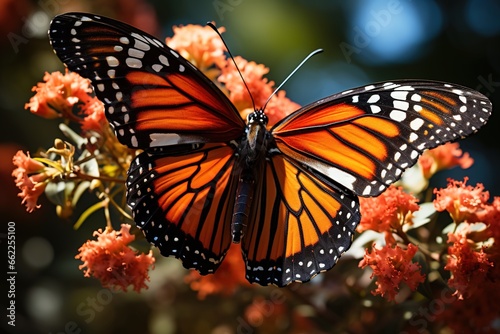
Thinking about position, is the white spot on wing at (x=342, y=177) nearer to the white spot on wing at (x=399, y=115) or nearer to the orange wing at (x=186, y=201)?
the white spot on wing at (x=399, y=115)

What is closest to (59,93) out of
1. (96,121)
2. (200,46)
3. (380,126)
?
(96,121)

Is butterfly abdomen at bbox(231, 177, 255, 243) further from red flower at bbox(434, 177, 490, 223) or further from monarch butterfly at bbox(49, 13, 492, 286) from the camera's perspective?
red flower at bbox(434, 177, 490, 223)

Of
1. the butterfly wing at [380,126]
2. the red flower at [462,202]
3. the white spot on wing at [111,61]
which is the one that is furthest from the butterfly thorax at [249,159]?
the red flower at [462,202]

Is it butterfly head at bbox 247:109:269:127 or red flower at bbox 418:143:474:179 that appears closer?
butterfly head at bbox 247:109:269:127

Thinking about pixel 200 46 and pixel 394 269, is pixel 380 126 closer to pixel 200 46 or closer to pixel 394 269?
pixel 394 269

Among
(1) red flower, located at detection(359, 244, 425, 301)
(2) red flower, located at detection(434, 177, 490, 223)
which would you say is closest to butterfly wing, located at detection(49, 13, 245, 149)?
(1) red flower, located at detection(359, 244, 425, 301)
